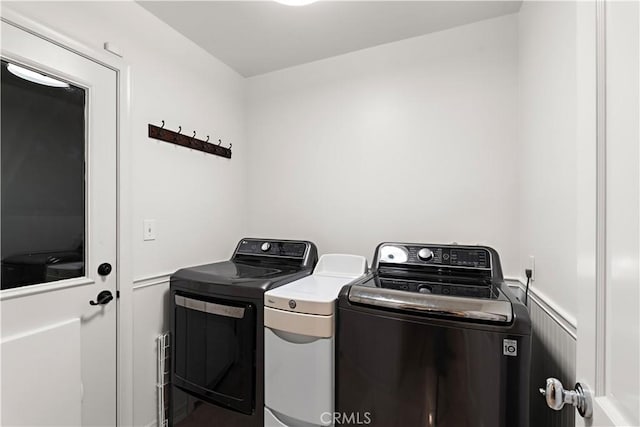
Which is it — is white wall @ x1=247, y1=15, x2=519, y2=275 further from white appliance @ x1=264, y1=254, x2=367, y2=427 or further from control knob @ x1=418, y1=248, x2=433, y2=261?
white appliance @ x1=264, y1=254, x2=367, y2=427

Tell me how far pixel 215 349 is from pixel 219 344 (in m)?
0.04

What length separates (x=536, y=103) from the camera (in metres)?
1.47

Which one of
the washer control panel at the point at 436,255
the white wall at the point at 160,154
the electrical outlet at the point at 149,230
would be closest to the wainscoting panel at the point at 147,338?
the white wall at the point at 160,154

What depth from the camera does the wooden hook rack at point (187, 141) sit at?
1804 millimetres

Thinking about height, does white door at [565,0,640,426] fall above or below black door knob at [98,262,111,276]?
above

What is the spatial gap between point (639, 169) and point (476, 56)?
172cm

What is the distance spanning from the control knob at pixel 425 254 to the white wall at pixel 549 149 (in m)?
0.48

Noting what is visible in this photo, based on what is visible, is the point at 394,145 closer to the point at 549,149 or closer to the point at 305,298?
the point at 549,149

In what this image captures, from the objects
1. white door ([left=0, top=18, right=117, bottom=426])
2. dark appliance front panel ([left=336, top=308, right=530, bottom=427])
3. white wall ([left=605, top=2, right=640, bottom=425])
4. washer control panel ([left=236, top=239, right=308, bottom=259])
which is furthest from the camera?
washer control panel ([left=236, top=239, right=308, bottom=259])

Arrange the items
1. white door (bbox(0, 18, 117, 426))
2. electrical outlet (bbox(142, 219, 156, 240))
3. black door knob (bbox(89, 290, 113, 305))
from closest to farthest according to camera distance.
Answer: white door (bbox(0, 18, 117, 426))
black door knob (bbox(89, 290, 113, 305))
electrical outlet (bbox(142, 219, 156, 240))

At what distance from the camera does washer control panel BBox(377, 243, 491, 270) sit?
1631 mm

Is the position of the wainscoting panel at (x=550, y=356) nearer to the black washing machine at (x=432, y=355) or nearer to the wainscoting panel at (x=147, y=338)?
the black washing machine at (x=432, y=355)

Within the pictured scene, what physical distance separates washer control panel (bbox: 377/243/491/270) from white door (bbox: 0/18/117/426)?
149cm

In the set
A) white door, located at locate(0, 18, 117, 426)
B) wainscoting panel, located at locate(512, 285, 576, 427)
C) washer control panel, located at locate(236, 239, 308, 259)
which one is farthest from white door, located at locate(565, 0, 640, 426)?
white door, located at locate(0, 18, 117, 426)
